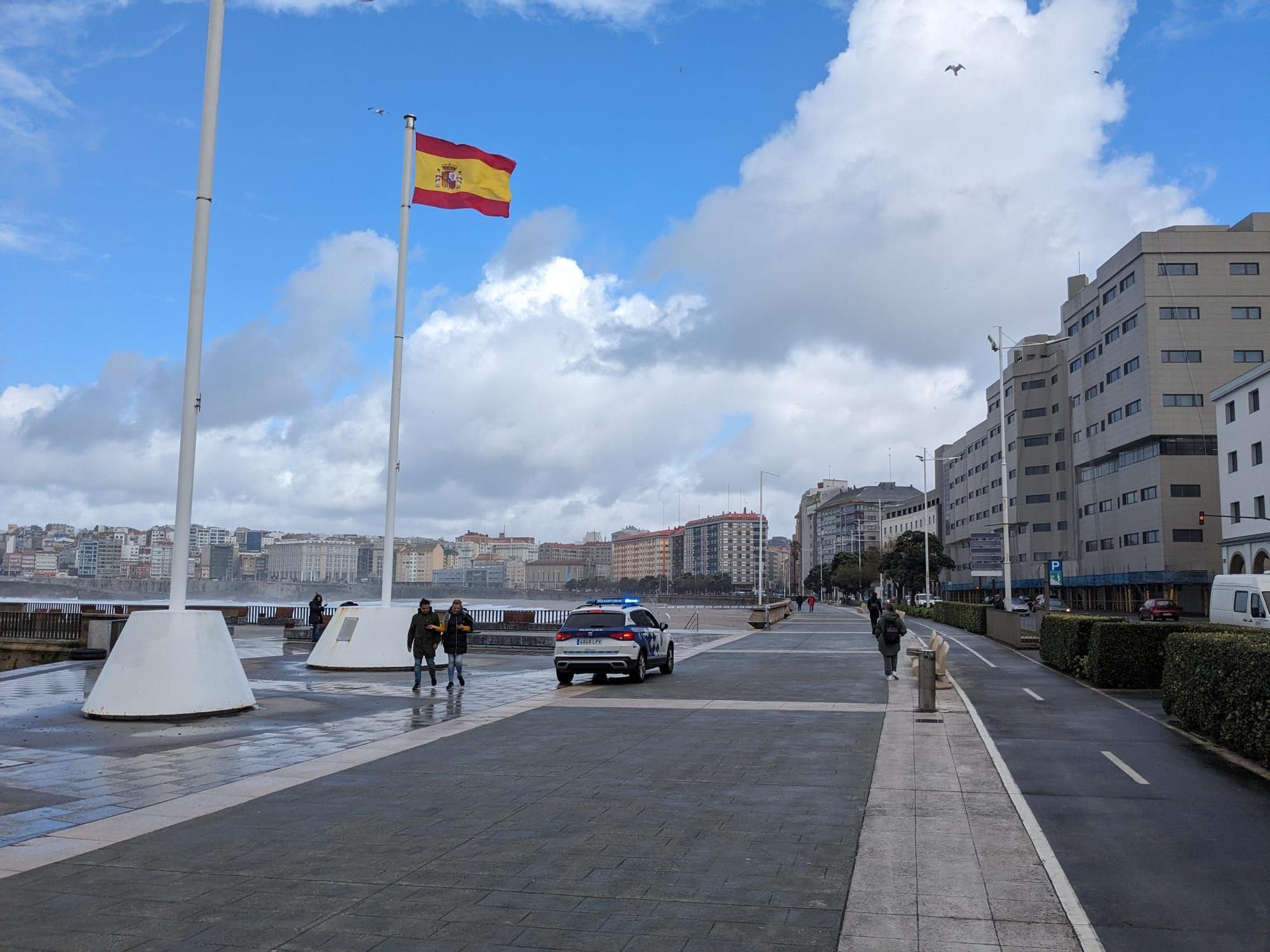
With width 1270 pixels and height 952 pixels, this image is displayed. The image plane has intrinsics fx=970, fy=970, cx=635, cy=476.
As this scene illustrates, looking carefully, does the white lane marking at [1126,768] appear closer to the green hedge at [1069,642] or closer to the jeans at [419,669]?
the green hedge at [1069,642]

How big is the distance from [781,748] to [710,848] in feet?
15.9

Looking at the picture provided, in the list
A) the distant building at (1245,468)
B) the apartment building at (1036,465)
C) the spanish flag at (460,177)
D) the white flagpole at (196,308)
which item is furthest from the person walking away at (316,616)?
the apartment building at (1036,465)

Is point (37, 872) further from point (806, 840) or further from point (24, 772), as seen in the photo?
point (806, 840)

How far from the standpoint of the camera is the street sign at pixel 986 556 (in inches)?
1407

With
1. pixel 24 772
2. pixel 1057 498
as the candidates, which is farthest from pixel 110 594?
pixel 24 772

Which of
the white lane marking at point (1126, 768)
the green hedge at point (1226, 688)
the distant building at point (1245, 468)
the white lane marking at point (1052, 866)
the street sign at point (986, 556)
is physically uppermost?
the distant building at point (1245, 468)

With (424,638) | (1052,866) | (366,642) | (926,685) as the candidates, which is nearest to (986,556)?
(926,685)

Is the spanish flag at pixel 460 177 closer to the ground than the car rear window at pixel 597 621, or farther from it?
farther from it

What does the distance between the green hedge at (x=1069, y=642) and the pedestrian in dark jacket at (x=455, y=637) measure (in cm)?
1311

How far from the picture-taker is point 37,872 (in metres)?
6.28

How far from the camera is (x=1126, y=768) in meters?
10.5

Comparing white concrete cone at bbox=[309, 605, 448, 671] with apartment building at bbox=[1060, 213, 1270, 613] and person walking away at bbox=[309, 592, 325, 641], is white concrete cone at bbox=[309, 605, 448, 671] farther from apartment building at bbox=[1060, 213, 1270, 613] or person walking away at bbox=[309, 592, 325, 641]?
apartment building at bbox=[1060, 213, 1270, 613]

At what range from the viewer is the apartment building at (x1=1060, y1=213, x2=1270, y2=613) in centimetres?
7256

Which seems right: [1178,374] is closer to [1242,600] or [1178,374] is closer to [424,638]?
[1242,600]
